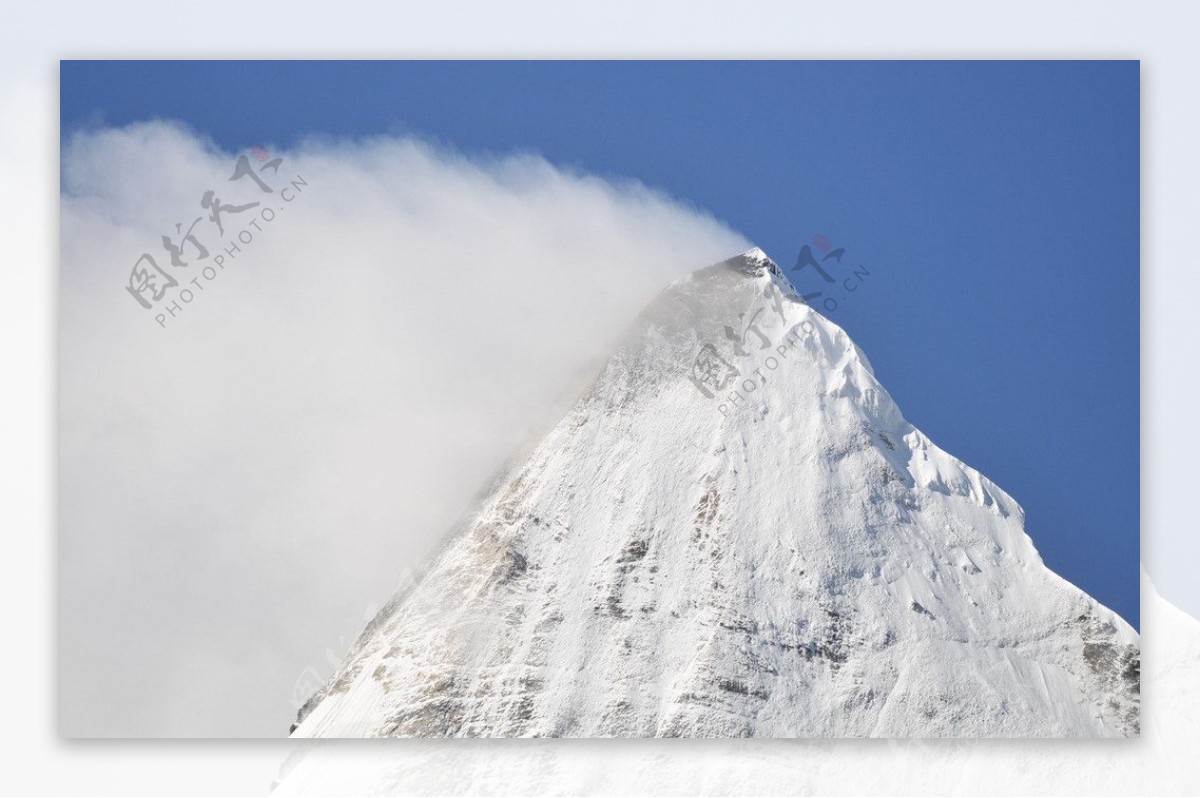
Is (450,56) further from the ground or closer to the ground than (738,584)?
further from the ground

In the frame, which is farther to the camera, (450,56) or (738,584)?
(450,56)

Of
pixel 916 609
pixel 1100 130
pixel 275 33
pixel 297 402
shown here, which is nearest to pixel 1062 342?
pixel 1100 130

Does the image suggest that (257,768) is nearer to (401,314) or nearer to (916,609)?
(401,314)

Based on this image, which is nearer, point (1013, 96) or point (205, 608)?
point (205, 608)
